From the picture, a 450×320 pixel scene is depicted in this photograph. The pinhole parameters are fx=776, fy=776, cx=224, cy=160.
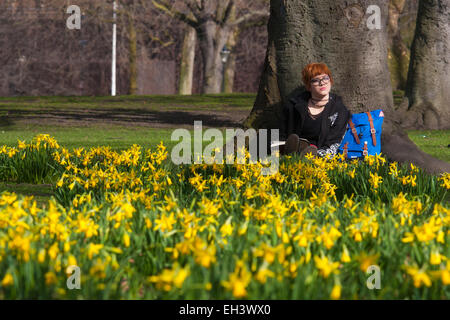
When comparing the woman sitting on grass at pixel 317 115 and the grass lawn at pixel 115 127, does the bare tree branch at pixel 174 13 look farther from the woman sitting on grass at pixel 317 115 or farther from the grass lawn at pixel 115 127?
the woman sitting on grass at pixel 317 115

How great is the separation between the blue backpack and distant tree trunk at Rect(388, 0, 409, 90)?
781 inches

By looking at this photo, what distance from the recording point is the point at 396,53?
2747 cm

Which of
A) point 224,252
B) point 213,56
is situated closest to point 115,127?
point 224,252

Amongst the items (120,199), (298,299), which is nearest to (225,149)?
(120,199)

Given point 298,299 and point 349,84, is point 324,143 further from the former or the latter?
point 298,299

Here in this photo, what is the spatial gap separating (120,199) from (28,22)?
37.0 meters

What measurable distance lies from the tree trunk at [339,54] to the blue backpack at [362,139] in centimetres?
38

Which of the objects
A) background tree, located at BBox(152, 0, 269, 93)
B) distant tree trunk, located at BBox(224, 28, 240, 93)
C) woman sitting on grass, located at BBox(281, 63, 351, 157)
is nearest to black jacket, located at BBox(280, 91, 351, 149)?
woman sitting on grass, located at BBox(281, 63, 351, 157)

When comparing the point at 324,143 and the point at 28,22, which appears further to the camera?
the point at 28,22

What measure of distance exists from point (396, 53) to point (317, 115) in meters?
20.6

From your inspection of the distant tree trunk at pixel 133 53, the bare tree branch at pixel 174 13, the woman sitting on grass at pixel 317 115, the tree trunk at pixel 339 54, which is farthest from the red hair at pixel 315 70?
the distant tree trunk at pixel 133 53

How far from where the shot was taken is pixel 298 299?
289 cm

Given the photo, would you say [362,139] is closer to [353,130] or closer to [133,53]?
[353,130]

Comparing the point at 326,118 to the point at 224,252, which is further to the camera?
the point at 326,118
